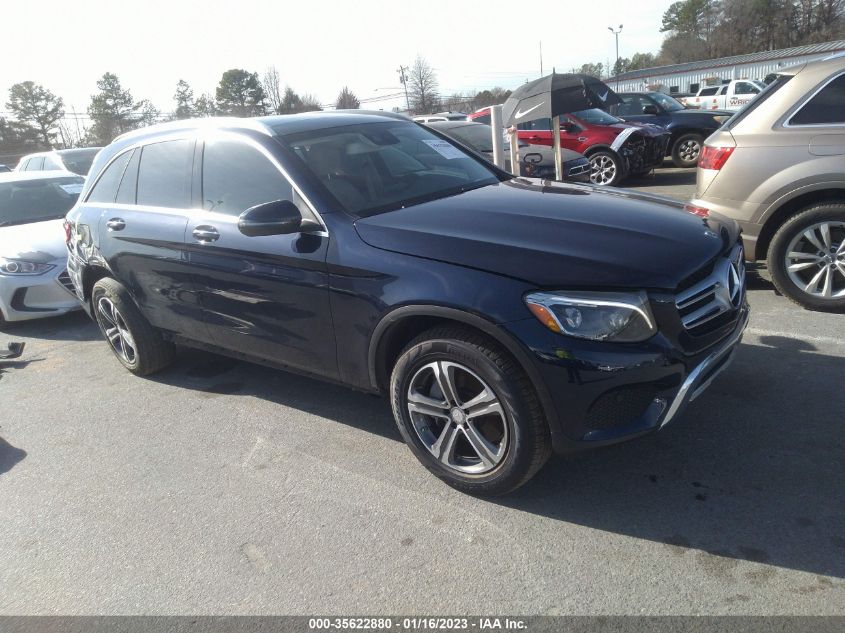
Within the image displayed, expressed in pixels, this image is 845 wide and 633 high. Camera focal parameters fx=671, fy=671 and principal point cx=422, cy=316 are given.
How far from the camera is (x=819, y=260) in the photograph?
16.2ft

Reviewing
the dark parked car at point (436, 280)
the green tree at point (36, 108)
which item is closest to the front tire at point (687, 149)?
the dark parked car at point (436, 280)

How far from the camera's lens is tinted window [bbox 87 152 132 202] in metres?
4.88

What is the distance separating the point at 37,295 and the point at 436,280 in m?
5.33

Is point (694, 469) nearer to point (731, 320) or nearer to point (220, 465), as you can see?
point (731, 320)

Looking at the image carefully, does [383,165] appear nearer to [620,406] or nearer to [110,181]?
[620,406]

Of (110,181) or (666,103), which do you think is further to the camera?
(666,103)

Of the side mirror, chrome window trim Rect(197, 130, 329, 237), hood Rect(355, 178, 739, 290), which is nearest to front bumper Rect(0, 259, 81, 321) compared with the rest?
chrome window trim Rect(197, 130, 329, 237)

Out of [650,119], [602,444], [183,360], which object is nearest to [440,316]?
[602,444]

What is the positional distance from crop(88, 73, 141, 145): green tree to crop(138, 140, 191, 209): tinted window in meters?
43.8

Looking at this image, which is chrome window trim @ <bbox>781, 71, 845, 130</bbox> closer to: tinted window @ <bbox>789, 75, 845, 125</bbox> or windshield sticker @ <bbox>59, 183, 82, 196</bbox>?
tinted window @ <bbox>789, 75, 845, 125</bbox>

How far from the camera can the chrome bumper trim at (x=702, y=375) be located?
108 inches

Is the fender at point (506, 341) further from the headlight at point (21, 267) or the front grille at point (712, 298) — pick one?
the headlight at point (21, 267)

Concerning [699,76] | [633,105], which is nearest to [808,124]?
[633,105]

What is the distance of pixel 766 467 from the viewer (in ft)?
10.2
